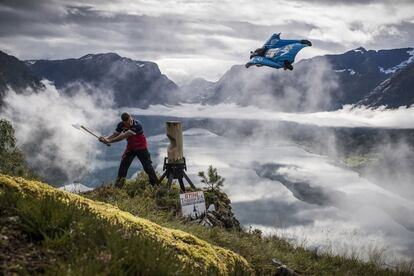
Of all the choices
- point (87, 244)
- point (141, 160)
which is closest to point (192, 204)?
point (141, 160)

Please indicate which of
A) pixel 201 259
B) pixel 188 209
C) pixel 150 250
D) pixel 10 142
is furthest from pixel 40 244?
pixel 10 142

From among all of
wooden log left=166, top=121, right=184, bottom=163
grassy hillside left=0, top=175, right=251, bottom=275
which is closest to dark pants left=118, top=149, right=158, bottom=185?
wooden log left=166, top=121, right=184, bottom=163

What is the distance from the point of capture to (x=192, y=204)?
13258 mm

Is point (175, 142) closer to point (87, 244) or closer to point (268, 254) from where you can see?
point (268, 254)

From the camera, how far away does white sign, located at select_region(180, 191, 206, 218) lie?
42.5ft

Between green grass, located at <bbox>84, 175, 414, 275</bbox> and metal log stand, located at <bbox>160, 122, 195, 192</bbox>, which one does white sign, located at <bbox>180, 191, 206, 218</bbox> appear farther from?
metal log stand, located at <bbox>160, 122, 195, 192</bbox>

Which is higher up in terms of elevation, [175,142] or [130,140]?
[130,140]

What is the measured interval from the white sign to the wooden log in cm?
260

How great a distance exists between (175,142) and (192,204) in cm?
319

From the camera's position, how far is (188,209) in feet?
42.9

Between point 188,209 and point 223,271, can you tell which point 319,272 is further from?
point 188,209

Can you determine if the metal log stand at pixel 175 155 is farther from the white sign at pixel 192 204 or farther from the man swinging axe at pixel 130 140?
the white sign at pixel 192 204

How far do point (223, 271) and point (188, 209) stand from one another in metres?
7.68

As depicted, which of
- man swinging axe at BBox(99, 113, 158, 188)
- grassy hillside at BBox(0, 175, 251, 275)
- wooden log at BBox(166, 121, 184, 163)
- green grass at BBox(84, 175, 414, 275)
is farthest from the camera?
wooden log at BBox(166, 121, 184, 163)
